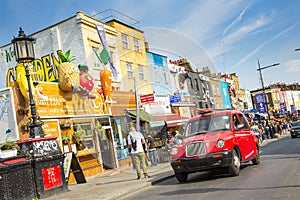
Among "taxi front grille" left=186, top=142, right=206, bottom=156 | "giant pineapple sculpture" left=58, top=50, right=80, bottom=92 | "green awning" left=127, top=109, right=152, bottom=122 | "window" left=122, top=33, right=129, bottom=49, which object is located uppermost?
"window" left=122, top=33, right=129, bottom=49

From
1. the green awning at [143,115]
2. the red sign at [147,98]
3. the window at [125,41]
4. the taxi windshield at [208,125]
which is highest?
the window at [125,41]

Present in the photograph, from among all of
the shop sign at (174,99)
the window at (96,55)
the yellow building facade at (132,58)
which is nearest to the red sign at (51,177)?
the window at (96,55)

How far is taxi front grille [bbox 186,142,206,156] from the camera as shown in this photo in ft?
32.9

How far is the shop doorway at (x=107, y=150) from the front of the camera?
18.2 meters

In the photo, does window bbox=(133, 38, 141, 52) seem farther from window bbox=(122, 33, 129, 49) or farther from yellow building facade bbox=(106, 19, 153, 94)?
window bbox=(122, 33, 129, 49)

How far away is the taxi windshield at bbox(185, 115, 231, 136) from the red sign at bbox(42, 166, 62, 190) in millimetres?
4163

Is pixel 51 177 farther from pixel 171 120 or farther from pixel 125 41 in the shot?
pixel 125 41

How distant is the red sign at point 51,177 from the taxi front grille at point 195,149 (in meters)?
3.98

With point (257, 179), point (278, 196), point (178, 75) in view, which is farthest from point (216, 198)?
point (178, 75)

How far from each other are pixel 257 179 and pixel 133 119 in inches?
490

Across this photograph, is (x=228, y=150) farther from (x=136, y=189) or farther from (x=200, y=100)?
(x=200, y=100)

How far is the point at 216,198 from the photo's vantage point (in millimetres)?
7305

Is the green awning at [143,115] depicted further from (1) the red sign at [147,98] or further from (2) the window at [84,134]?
(2) the window at [84,134]

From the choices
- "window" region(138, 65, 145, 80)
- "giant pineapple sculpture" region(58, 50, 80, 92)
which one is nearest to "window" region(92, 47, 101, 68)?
"window" region(138, 65, 145, 80)
